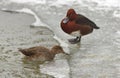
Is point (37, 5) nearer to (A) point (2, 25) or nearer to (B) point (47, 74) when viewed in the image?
(A) point (2, 25)

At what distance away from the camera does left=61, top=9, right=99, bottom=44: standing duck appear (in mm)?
8141

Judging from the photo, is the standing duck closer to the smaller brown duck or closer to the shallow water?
the shallow water

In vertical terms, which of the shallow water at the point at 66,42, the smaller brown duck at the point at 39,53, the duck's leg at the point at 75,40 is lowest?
the duck's leg at the point at 75,40

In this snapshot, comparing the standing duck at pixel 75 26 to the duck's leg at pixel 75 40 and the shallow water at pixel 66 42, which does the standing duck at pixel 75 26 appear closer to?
the duck's leg at pixel 75 40

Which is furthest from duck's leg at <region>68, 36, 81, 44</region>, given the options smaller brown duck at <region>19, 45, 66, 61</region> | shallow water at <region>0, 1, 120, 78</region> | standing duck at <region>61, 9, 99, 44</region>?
smaller brown duck at <region>19, 45, 66, 61</region>

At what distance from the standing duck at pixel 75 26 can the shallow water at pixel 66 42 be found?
16 cm

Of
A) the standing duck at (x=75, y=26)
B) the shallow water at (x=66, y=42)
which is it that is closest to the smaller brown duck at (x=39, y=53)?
the shallow water at (x=66, y=42)

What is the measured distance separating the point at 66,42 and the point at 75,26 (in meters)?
0.34

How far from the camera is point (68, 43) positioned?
816 centimetres

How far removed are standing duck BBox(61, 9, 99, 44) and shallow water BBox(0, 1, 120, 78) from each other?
0.53 ft

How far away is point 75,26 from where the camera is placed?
8211mm

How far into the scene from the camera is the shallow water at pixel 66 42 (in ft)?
21.1

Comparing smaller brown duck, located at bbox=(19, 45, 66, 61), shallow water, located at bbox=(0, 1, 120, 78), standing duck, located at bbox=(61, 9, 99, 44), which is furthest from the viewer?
standing duck, located at bbox=(61, 9, 99, 44)

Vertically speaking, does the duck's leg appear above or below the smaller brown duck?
below
